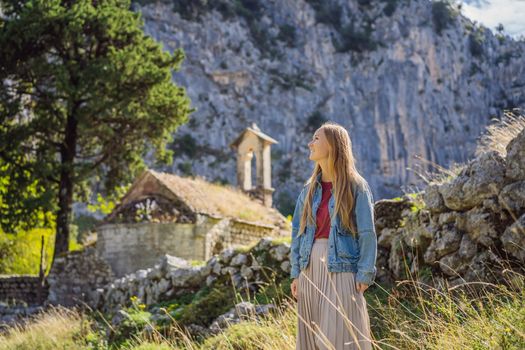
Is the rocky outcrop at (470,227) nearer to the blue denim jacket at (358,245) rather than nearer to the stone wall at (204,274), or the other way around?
the blue denim jacket at (358,245)

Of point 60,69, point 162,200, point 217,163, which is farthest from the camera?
point 217,163

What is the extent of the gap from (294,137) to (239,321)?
61.8m

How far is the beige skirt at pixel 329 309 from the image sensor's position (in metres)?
3.57

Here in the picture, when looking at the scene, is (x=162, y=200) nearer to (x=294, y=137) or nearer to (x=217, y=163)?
(x=217, y=163)

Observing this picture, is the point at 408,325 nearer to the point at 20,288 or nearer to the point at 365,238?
the point at 365,238

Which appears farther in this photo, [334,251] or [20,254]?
[20,254]

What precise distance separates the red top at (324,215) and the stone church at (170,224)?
1089 centimetres

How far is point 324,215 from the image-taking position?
12.8ft

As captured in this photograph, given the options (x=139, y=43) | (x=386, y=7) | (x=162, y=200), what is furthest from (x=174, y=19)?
(x=162, y=200)

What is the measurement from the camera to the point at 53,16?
16859 mm

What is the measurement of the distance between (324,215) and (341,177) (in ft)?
0.96

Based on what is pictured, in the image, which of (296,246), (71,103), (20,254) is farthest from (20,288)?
(296,246)

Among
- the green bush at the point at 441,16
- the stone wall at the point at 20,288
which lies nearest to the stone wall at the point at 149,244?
the stone wall at the point at 20,288

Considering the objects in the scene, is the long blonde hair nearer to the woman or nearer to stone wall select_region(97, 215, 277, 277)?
the woman
